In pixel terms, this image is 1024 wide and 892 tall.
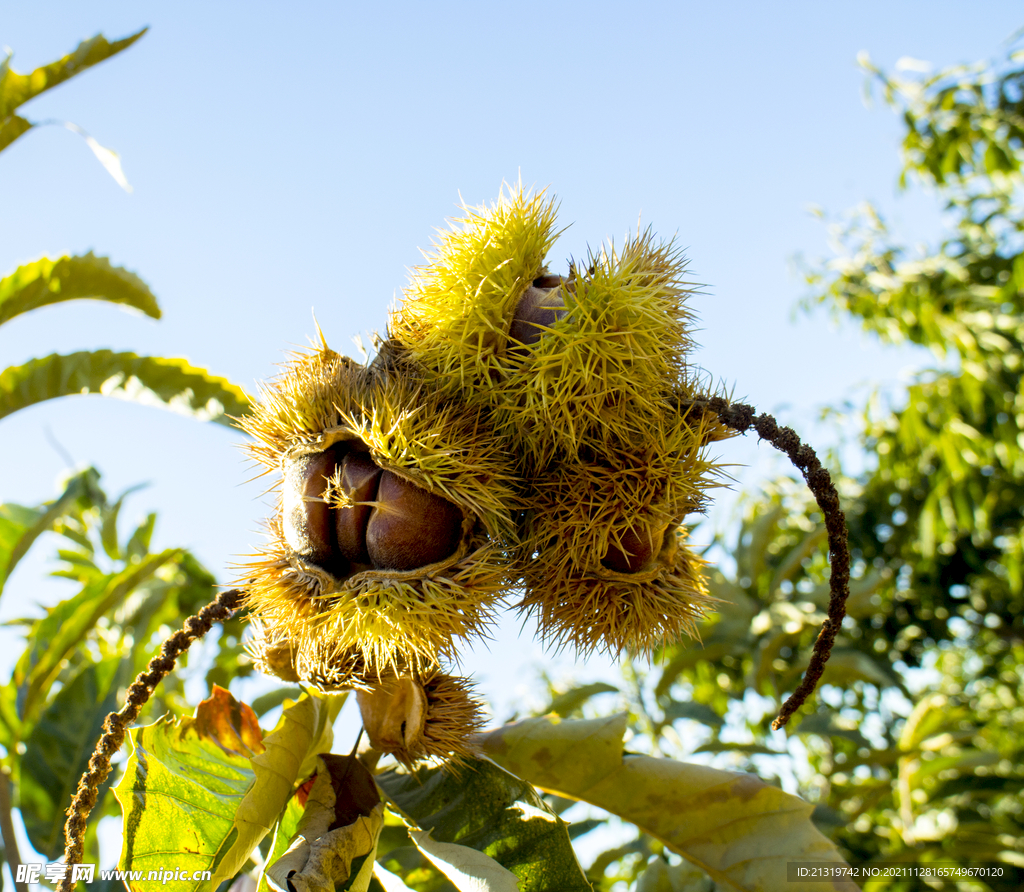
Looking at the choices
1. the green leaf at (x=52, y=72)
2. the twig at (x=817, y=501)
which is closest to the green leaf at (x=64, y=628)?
the green leaf at (x=52, y=72)

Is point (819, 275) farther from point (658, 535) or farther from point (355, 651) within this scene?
point (355, 651)

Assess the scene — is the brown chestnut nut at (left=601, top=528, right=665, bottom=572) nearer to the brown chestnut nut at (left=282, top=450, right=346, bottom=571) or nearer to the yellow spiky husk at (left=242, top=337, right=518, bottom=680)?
the yellow spiky husk at (left=242, top=337, right=518, bottom=680)

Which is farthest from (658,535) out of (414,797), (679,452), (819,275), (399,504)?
(819,275)

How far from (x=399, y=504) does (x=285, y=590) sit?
19 cm

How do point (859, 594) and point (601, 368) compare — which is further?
point (859, 594)

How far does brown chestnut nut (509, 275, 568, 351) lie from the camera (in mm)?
1060

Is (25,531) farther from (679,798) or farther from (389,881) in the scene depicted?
(679,798)

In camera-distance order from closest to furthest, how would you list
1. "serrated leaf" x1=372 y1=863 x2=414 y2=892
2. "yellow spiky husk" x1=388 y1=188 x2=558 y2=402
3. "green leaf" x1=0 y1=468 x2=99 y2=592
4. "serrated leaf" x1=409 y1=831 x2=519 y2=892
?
"serrated leaf" x1=409 y1=831 x2=519 y2=892 → "yellow spiky husk" x1=388 y1=188 x2=558 y2=402 → "serrated leaf" x1=372 y1=863 x2=414 y2=892 → "green leaf" x1=0 y1=468 x2=99 y2=592

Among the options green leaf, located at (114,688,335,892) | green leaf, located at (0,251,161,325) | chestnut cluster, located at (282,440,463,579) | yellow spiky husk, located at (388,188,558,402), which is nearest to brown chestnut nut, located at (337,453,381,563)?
chestnut cluster, located at (282,440,463,579)

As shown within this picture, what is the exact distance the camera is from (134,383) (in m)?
1.71

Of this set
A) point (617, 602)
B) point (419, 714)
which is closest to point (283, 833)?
point (419, 714)

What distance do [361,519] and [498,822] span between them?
53 centimetres

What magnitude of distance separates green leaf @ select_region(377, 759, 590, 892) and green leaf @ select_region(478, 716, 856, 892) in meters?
0.19

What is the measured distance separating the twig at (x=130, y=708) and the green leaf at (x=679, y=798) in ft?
1.92
